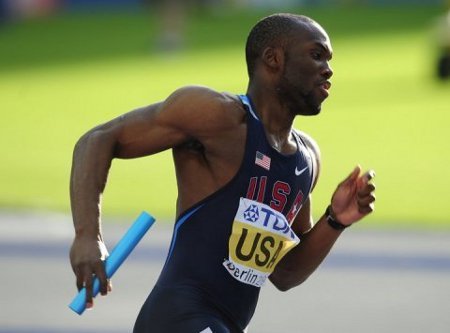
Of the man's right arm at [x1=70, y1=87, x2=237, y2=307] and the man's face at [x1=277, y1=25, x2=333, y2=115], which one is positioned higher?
the man's face at [x1=277, y1=25, x2=333, y2=115]

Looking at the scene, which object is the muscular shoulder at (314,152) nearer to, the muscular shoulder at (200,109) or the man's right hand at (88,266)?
the muscular shoulder at (200,109)

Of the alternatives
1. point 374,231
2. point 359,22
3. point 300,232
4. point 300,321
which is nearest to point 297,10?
point 359,22

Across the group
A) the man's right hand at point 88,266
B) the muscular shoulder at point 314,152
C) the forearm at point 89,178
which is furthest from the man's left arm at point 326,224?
the man's right hand at point 88,266

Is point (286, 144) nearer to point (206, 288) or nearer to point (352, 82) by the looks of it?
point (206, 288)

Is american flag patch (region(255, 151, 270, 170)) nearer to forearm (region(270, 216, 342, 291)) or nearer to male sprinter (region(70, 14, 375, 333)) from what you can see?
male sprinter (region(70, 14, 375, 333))

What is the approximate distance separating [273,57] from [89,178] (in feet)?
A: 2.72

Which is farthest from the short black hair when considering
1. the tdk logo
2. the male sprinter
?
the tdk logo

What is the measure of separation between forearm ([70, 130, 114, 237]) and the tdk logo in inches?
21.2

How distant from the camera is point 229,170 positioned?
4.83 metres

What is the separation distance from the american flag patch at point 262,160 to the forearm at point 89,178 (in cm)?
53

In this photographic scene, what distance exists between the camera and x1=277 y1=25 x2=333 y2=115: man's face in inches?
192

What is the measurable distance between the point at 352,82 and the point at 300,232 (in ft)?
66.1

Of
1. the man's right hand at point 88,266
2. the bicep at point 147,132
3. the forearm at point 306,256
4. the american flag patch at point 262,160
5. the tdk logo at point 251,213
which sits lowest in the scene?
the man's right hand at point 88,266

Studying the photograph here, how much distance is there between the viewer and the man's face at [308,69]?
488cm
